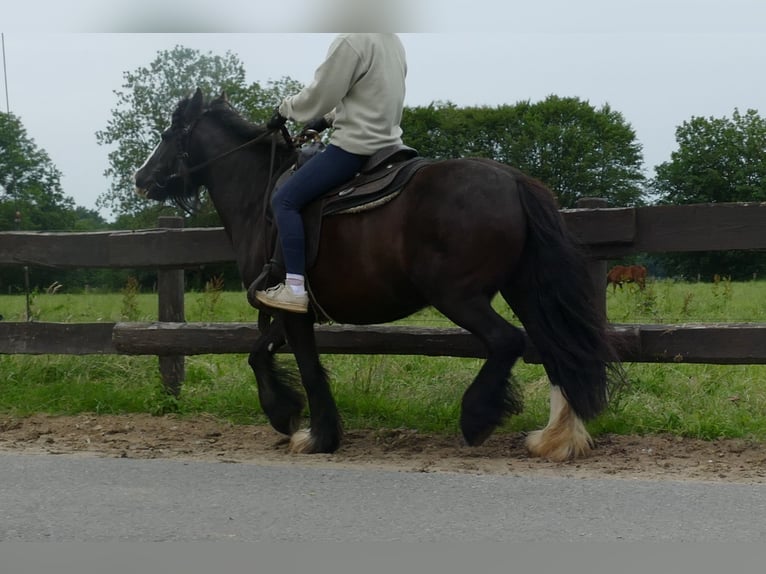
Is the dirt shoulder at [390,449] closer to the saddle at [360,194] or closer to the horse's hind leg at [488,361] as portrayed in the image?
the horse's hind leg at [488,361]

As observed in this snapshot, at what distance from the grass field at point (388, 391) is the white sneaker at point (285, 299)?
3.30 feet

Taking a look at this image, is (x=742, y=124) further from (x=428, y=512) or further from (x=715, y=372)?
(x=428, y=512)

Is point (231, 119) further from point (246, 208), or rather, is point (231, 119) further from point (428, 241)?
point (428, 241)

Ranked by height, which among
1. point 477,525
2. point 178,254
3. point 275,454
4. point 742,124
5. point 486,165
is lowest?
point 275,454

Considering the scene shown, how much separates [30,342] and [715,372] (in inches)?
226

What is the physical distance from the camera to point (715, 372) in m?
7.18

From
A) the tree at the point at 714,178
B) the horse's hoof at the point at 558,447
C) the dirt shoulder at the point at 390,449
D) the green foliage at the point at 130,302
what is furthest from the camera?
the tree at the point at 714,178

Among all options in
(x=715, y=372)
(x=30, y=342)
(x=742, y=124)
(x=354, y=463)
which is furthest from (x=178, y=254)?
(x=742, y=124)

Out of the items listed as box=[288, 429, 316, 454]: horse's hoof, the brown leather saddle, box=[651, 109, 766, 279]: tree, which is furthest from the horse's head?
box=[651, 109, 766, 279]: tree

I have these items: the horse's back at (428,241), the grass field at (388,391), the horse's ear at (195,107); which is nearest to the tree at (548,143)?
the grass field at (388,391)

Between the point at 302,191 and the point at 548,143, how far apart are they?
6023 mm

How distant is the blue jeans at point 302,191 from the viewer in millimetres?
5168

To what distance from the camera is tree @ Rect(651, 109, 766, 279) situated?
9430 millimetres

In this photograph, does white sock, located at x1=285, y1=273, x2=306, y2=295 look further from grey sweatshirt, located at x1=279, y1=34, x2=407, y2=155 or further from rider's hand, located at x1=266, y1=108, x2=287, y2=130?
rider's hand, located at x1=266, y1=108, x2=287, y2=130
